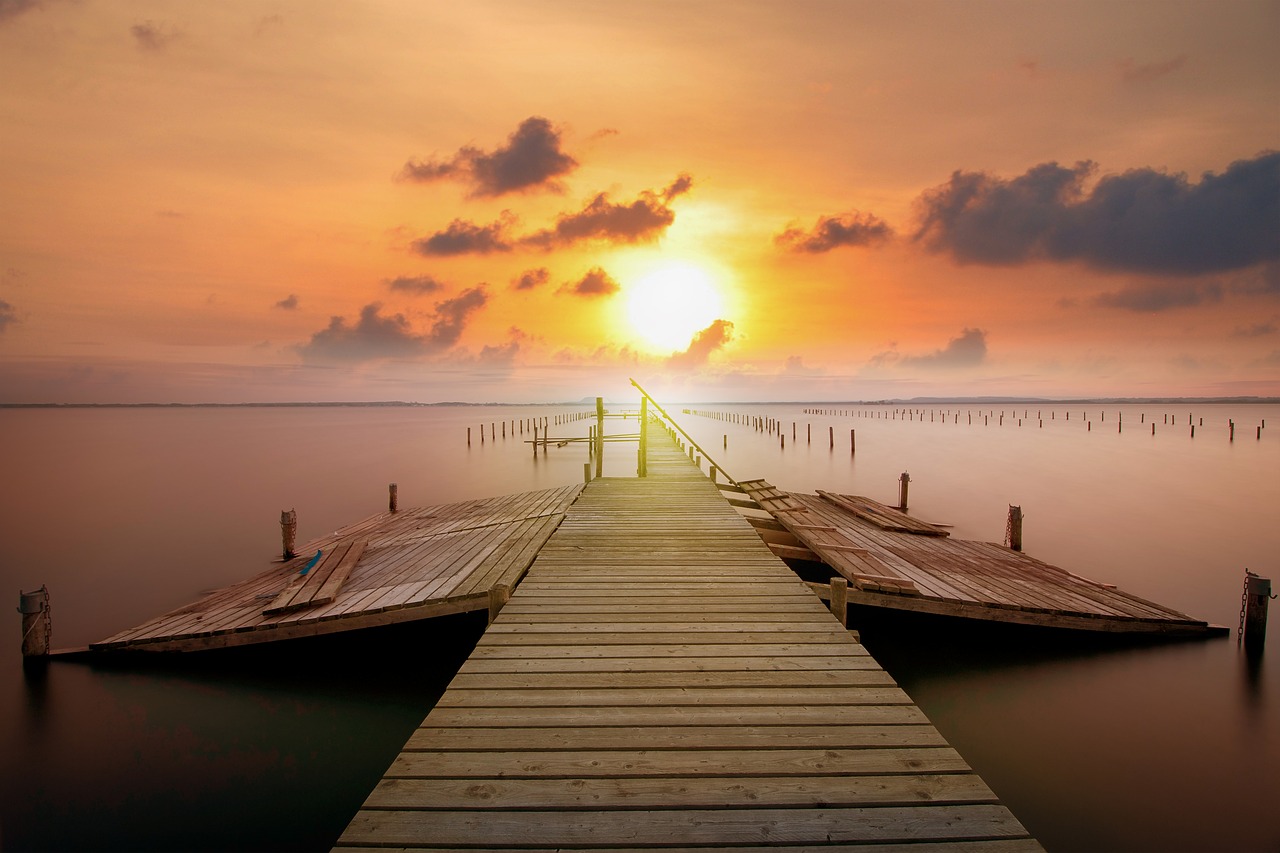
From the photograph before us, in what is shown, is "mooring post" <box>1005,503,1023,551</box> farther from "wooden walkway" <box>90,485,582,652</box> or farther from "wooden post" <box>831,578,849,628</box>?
"wooden walkway" <box>90,485,582,652</box>

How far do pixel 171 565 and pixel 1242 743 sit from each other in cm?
2227

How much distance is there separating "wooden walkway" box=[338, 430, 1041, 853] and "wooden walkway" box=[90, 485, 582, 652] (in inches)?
80.8

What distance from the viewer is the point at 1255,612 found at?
9.27 meters

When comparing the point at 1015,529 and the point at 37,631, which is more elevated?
the point at 1015,529

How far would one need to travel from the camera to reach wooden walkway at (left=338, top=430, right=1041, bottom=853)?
10.6 ft

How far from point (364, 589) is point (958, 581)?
378 inches

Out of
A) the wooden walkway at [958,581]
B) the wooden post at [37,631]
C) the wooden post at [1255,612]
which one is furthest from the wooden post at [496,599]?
the wooden post at [1255,612]

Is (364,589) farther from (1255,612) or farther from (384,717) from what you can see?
(1255,612)

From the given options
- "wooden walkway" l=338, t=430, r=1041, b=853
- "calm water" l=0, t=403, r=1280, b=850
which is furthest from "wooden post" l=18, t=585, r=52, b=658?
"wooden walkway" l=338, t=430, r=1041, b=853

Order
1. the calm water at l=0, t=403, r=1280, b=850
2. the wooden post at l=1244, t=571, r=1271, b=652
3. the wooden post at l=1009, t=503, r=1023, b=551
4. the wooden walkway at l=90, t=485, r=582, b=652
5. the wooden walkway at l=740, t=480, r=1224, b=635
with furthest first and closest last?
the wooden post at l=1009, t=503, r=1023, b=551 < the wooden post at l=1244, t=571, r=1271, b=652 < the wooden walkway at l=740, t=480, r=1224, b=635 < the wooden walkway at l=90, t=485, r=582, b=652 < the calm water at l=0, t=403, r=1280, b=850

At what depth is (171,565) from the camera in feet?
52.6

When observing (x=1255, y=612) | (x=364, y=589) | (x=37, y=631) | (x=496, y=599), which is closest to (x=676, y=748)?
(x=496, y=599)

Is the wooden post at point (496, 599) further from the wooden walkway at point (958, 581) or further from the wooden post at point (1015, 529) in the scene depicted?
the wooden post at point (1015, 529)

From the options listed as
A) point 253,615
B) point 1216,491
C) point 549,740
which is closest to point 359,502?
point 253,615
